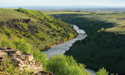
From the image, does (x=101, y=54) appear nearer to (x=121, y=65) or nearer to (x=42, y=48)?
(x=121, y=65)

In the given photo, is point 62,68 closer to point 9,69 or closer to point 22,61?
point 22,61

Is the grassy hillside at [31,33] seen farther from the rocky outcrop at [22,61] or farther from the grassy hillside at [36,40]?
the rocky outcrop at [22,61]


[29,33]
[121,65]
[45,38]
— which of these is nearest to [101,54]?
[121,65]

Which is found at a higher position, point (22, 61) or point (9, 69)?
point (22, 61)

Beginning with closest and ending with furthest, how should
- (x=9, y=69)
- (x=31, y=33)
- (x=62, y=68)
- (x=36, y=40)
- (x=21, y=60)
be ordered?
(x=9, y=69), (x=21, y=60), (x=62, y=68), (x=36, y=40), (x=31, y=33)

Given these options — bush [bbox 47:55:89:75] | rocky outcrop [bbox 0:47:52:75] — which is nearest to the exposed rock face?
rocky outcrop [bbox 0:47:52:75]

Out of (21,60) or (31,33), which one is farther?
(31,33)

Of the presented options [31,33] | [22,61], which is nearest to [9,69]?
[22,61]

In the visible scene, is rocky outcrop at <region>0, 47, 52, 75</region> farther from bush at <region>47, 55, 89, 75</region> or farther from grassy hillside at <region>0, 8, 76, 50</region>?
grassy hillside at <region>0, 8, 76, 50</region>

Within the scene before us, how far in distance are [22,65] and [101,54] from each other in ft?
173

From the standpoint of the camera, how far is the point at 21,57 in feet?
89.9

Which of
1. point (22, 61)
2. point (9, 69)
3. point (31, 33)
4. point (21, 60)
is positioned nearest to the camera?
point (9, 69)

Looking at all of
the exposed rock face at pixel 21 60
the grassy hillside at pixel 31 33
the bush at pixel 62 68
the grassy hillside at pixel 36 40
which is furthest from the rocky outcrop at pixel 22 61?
the grassy hillside at pixel 31 33

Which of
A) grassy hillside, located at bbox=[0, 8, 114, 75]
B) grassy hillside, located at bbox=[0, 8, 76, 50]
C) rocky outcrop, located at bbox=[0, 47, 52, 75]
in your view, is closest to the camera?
rocky outcrop, located at bbox=[0, 47, 52, 75]
